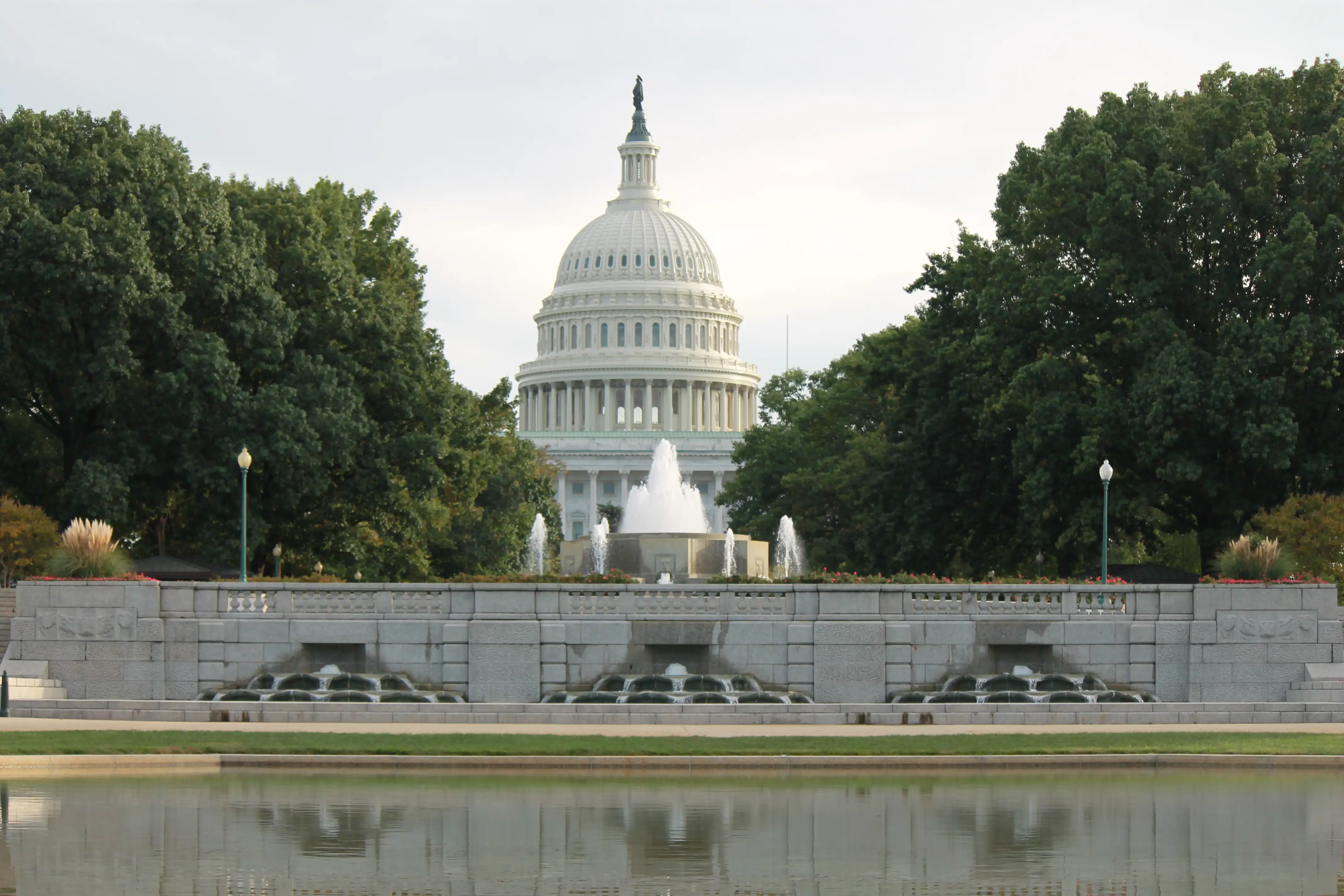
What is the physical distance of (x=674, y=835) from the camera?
69.6 ft

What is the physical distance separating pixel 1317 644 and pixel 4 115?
3544cm

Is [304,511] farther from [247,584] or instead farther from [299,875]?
[299,875]

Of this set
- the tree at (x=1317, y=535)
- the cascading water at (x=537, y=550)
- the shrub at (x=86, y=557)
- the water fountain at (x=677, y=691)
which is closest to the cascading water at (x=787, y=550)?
the cascading water at (x=537, y=550)

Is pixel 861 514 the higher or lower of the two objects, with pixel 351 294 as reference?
lower

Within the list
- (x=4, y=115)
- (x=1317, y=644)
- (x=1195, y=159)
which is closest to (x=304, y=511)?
(x=4, y=115)

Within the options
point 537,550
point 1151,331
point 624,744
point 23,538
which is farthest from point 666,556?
point 537,550

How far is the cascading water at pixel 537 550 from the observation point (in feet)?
234

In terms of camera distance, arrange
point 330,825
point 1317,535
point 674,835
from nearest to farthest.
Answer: point 674,835, point 330,825, point 1317,535

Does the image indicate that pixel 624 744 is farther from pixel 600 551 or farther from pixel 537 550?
pixel 537 550

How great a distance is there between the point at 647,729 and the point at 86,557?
44.6 feet

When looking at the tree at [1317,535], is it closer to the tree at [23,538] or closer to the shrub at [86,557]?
the shrub at [86,557]

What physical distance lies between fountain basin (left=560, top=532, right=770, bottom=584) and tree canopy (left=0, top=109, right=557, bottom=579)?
8.74 m

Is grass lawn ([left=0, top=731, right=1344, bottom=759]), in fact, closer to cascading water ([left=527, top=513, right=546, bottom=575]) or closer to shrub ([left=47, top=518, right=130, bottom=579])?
shrub ([left=47, top=518, right=130, bottom=579])

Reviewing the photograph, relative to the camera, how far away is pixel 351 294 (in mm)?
59781
